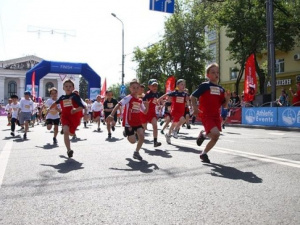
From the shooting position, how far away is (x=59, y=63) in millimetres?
28281

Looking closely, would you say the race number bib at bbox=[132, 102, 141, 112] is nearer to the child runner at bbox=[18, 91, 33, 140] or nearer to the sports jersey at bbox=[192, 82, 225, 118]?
the sports jersey at bbox=[192, 82, 225, 118]

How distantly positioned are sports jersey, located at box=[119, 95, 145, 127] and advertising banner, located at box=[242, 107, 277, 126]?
428 inches

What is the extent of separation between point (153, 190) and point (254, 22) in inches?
968

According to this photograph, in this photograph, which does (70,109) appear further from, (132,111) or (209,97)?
(209,97)

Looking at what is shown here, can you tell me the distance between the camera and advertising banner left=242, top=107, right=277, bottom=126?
52.6 ft

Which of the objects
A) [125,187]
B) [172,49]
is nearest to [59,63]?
[172,49]

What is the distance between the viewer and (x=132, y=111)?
678 centimetres

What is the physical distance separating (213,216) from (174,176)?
1684 millimetres

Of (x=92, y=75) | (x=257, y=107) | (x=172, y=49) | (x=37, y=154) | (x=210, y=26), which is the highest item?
(x=210, y=26)

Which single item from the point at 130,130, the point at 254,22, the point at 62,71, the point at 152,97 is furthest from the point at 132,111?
the point at 62,71

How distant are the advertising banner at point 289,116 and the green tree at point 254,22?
484 inches

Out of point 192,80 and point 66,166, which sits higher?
point 192,80

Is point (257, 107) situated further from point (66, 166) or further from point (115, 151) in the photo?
point (66, 166)

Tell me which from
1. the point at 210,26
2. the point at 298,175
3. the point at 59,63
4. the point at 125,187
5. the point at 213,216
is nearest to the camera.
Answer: the point at 213,216
